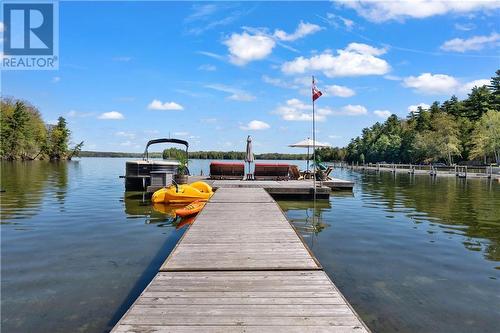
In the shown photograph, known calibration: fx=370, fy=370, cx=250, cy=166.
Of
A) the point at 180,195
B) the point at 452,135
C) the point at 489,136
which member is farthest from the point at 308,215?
the point at 452,135

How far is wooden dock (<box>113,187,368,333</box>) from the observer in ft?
12.4

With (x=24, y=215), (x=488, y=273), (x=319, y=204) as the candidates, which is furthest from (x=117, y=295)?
(x=319, y=204)

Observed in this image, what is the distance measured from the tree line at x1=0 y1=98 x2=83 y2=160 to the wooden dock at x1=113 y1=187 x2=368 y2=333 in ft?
257

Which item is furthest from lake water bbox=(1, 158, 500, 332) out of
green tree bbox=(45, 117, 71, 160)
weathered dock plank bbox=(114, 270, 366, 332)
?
green tree bbox=(45, 117, 71, 160)

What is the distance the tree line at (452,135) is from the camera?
56469mm

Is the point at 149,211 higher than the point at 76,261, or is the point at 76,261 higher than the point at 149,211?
the point at 149,211

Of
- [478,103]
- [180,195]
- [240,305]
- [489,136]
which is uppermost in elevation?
[478,103]

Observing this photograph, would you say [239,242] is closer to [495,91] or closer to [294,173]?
[294,173]

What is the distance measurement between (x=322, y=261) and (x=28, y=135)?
85.8 metres

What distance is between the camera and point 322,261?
8000mm

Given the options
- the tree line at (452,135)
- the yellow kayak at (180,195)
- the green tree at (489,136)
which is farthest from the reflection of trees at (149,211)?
the green tree at (489,136)

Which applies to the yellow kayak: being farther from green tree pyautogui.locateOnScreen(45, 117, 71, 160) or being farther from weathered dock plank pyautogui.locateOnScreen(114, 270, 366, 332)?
green tree pyautogui.locateOnScreen(45, 117, 71, 160)

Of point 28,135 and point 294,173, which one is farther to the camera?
point 28,135

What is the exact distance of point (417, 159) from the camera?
7438cm
